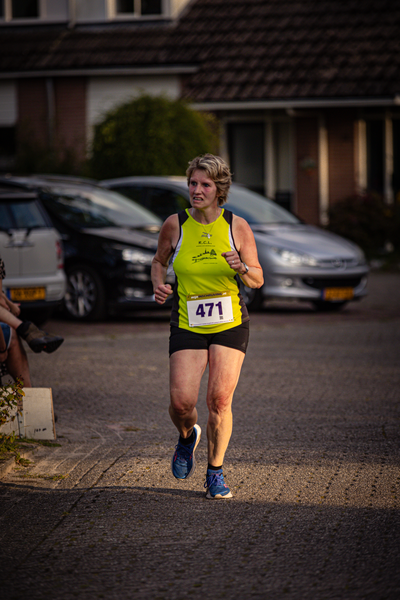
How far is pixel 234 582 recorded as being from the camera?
12.7ft

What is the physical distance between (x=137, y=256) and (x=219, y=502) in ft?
24.2

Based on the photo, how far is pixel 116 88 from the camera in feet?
78.1

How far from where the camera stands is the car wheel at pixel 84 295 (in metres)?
12.3

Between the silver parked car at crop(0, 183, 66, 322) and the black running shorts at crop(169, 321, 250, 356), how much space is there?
18.4ft

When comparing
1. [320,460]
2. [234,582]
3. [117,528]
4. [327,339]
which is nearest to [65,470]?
[117,528]

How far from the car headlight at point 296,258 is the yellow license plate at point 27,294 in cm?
364

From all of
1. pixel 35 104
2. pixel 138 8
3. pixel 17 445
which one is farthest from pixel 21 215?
pixel 138 8

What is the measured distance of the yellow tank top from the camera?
5078 mm

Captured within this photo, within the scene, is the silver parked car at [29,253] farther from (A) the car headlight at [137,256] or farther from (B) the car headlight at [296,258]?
(B) the car headlight at [296,258]

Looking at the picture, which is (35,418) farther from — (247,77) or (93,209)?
(247,77)

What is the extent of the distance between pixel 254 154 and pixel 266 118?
1148mm

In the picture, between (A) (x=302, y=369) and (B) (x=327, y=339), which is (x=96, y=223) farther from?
(A) (x=302, y=369)

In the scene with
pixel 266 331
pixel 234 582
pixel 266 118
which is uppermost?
pixel 266 118

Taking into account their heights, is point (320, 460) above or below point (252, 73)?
below
